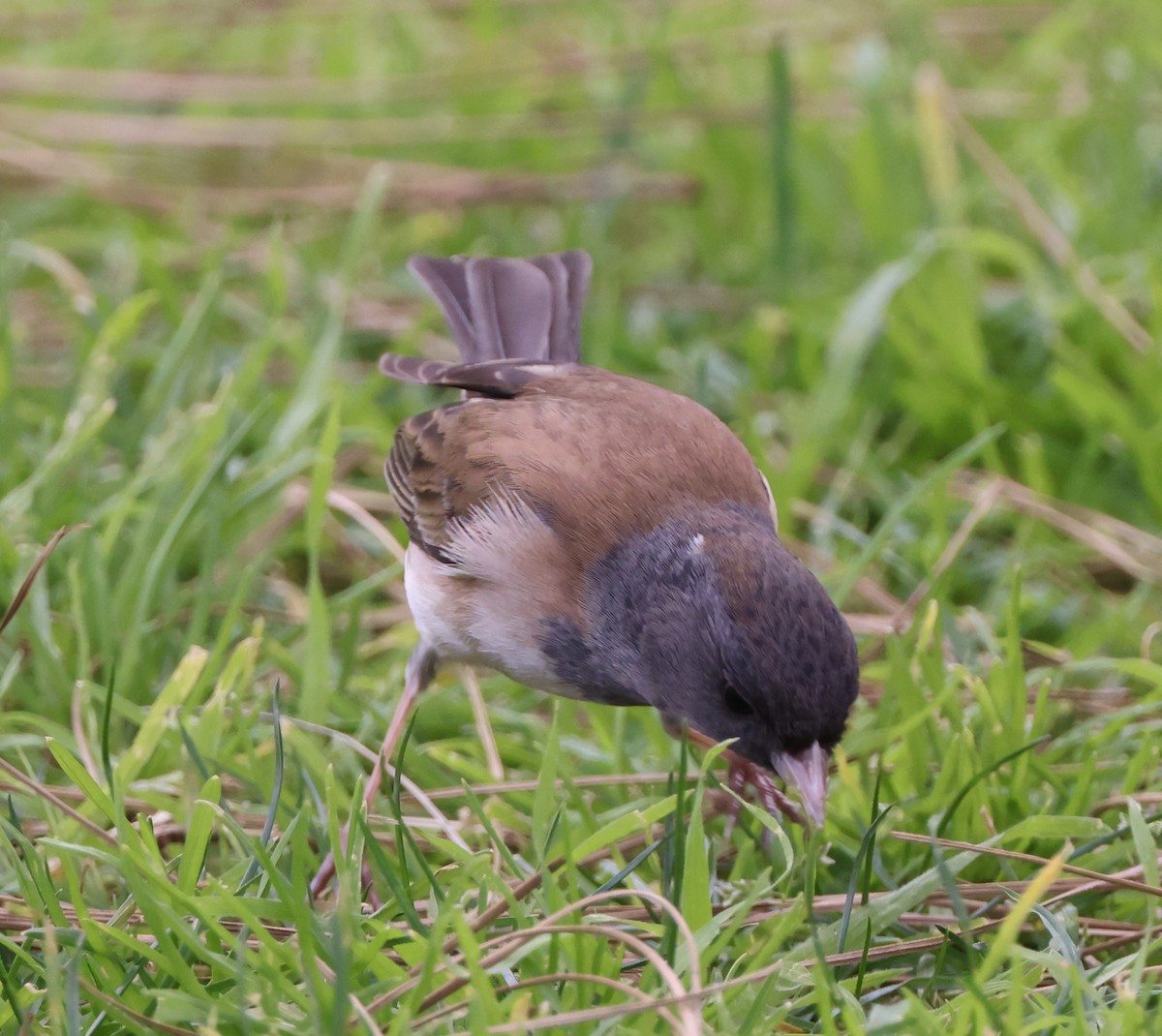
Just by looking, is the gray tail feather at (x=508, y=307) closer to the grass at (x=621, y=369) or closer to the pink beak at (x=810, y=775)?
the grass at (x=621, y=369)

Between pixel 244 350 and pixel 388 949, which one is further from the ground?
pixel 244 350

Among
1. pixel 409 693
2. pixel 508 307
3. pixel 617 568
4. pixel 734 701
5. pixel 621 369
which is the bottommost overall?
pixel 409 693

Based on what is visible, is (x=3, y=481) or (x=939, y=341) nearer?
(x=3, y=481)

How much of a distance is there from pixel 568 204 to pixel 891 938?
368 cm

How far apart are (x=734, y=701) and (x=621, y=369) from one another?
2.41 metres

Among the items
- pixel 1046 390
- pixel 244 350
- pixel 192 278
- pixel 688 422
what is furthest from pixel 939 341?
pixel 192 278

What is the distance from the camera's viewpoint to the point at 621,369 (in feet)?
16.1

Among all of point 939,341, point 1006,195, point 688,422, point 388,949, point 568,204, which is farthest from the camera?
point 568,204

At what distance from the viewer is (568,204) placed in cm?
573

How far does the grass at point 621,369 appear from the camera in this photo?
2377 mm

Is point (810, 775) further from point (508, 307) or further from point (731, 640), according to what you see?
point (508, 307)

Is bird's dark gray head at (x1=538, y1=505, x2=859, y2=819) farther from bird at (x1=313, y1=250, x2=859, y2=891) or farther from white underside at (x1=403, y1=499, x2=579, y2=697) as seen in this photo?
white underside at (x1=403, y1=499, x2=579, y2=697)

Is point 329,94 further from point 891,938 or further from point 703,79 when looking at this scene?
point 891,938

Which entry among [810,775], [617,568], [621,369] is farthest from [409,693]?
[621,369]
